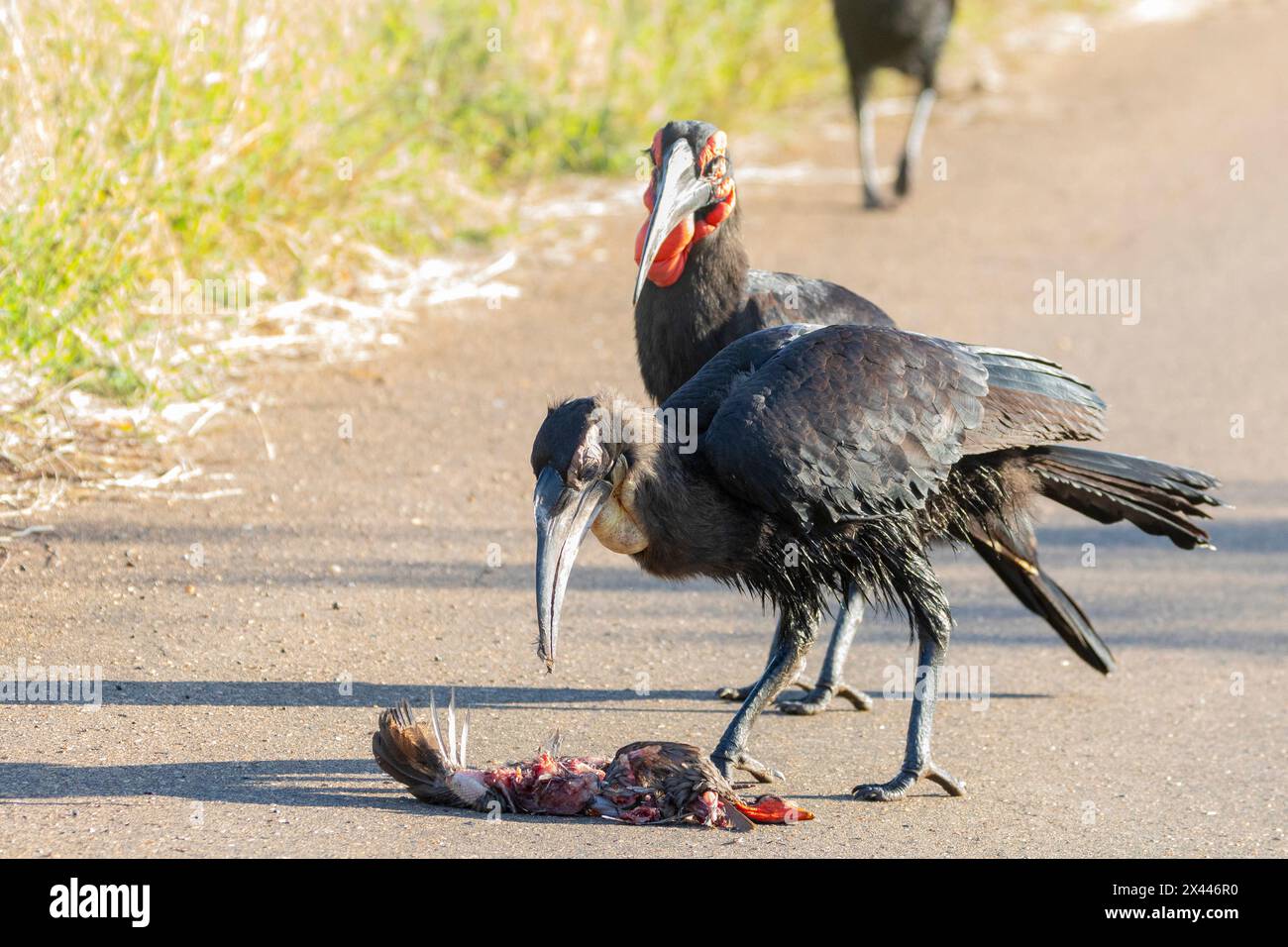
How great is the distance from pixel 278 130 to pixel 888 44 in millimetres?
4182

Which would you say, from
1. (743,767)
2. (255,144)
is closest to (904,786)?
(743,767)

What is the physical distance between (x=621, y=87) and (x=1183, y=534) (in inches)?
265

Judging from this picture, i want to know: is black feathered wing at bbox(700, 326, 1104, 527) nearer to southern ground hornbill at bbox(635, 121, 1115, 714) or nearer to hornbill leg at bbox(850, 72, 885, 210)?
southern ground hornbill at bbox(635, 121, 1115, 714)

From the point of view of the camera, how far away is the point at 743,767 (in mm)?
4805

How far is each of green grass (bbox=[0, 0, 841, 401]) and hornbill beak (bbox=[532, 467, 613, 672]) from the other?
10.2 ft

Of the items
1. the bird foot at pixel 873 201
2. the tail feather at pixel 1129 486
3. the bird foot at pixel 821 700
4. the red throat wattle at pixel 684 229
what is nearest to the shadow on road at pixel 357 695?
the bird foot at pixel 821 700

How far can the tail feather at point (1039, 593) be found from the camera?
216 inches

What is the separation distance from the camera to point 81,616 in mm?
5543

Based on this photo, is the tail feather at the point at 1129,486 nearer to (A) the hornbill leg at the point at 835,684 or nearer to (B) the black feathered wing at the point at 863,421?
(B) the black feathered wing at the point at 863,421

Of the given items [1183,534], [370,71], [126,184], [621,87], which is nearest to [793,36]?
[621,87]

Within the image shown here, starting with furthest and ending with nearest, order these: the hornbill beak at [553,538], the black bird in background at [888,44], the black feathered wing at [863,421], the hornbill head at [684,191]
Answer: the black bird in background at [888,44]
the hornbill head at [684,191]
the black feathered wing at [863,421]
the hornbill beak at [553,538]

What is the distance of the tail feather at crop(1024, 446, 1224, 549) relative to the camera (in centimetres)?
516

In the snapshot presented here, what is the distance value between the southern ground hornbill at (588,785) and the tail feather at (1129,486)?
1.44 meters

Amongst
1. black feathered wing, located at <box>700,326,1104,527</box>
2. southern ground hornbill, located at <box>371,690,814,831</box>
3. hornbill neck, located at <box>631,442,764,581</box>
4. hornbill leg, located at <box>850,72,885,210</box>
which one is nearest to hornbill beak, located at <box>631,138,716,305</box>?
A: black feathered wing, located at <box>700,326,1104,527</box>
